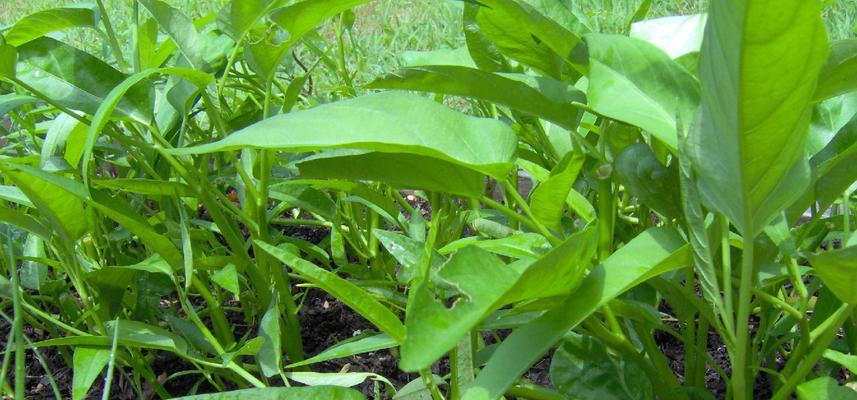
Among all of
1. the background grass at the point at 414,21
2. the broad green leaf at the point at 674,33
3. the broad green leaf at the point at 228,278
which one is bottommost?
the broad green leaf at the point at 228,278

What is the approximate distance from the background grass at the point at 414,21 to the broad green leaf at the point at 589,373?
1.36m

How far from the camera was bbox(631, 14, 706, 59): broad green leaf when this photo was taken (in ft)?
2.48

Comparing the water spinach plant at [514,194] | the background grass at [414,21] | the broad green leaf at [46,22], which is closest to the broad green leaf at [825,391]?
the water spinach plant at [514,194]

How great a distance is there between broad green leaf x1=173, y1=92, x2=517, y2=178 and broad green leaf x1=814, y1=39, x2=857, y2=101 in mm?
224

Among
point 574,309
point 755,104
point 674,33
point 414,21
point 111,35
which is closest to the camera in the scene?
point 755,104

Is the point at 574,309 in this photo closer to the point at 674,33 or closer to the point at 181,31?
the point at 674,33

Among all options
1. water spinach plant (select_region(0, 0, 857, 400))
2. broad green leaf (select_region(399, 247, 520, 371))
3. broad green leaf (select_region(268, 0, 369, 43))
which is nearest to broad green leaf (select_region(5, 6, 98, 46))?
water spinach plant (select_region(0, 0, 857, 400))

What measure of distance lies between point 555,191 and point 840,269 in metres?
0.20

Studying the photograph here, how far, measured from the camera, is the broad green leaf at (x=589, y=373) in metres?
0.76

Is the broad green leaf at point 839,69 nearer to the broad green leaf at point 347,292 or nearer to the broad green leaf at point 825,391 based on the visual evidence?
the broad green leaf at point 825,391

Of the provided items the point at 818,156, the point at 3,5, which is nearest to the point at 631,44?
the point at 818,156

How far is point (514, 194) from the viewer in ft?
2.29

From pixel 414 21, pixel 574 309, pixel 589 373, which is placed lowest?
pixel 589 373

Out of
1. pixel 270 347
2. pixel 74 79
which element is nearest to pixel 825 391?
pixel 270 347
